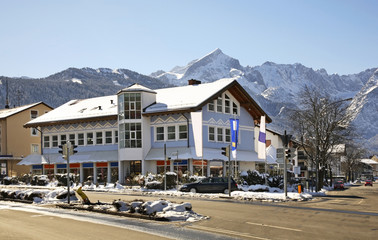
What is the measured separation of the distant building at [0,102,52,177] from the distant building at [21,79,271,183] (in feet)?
51.2

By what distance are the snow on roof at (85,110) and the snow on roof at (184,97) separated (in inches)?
214

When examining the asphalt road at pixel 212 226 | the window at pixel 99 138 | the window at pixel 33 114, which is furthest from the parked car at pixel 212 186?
the window at pixel 33 114

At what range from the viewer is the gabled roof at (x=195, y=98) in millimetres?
50375

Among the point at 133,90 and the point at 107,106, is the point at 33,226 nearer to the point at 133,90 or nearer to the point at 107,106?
the point at 133,90

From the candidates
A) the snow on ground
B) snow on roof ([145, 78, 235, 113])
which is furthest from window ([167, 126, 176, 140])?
the snow on ground

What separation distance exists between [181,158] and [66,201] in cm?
2220

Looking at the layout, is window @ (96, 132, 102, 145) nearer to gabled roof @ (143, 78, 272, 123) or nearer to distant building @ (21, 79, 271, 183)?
distant building @ (21, 79, 271, 183)

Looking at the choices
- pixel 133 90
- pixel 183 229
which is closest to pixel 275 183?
pixel 133 90

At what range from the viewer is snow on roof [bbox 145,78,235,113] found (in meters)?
50.8

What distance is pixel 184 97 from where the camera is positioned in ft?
176

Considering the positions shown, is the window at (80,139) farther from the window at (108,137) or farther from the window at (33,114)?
the window at (33,114)

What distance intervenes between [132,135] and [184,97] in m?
6.80

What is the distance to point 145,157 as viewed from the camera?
52594 mm

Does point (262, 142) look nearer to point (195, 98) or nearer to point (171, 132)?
point (195, 98)
